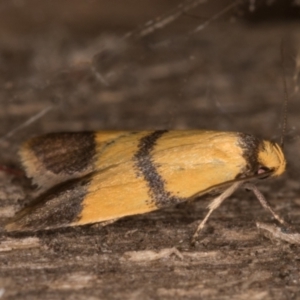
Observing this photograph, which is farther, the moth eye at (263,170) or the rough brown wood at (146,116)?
the moth eye at (263,170)

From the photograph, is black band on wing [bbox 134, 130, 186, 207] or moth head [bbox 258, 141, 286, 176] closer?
black band on wing [bbox 134, 130, 186, 207]

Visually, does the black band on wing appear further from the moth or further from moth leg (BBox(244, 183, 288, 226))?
moth leg (BBox(244, 183, 288, 226))

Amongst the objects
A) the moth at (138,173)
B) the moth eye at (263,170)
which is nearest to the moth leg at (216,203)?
the moth at (138,173)

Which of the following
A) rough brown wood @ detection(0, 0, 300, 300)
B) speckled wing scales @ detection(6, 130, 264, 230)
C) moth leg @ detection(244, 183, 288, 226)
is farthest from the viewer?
moth leg @ detection(244, 183, 288, 226)

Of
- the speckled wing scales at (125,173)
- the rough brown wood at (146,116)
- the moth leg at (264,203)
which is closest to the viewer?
the rough brown wood at (146,116)

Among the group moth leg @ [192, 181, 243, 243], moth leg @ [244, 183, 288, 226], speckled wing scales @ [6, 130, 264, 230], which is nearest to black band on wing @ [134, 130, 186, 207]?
speckled wing scales @ [6, 130, 264, 230]

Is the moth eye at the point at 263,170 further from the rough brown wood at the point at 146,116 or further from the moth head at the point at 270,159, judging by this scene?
the rough brown wood at the point at 146,116

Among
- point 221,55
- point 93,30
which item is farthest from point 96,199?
point 93,30

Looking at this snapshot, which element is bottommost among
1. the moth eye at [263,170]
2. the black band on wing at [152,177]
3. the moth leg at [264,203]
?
the moth leg at [264,203]
